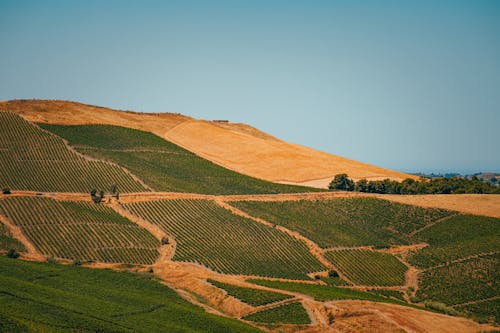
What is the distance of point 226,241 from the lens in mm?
97062

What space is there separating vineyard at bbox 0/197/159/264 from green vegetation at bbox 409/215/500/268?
40.3m

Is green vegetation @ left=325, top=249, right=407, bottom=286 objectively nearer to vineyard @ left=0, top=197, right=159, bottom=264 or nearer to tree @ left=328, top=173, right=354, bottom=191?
vineyard @ left=0, top=197, right=159, bottom=264

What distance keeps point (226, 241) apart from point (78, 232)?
2016 cm

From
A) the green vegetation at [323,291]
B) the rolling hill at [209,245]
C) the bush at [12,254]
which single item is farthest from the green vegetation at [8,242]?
the green vegetation at [323,291]

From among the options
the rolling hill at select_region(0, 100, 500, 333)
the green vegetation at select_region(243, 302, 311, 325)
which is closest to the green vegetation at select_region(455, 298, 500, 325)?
the rolling hill at select_region(0, 100, 500, 333)

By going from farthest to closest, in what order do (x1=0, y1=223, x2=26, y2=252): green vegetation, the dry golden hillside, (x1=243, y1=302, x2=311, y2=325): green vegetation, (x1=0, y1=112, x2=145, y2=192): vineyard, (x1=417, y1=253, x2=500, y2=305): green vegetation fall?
the dry golden hillside < (x1=0, y1=112, x2=145, y2=192): vineyard < (x1=417, y1=253, x2=500, y2=305): green vegetation < (x1=0, y1=223, x2=26, y2=252): green vegetation < (x1=243, y1=302, x2=311, y2=325): green vegetation

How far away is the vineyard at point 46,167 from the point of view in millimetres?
104750

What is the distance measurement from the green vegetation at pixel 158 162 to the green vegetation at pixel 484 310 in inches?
1891

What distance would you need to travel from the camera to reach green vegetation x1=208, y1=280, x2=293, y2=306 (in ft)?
249

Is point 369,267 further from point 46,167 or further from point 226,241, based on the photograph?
point 46,167

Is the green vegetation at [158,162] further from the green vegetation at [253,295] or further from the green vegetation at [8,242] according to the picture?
the green vegetation at [253,295]

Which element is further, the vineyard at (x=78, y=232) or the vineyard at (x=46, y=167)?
the vineyard at (x=46, y=167)

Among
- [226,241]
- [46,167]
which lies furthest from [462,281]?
[46,167]

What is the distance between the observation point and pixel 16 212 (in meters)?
92.0
